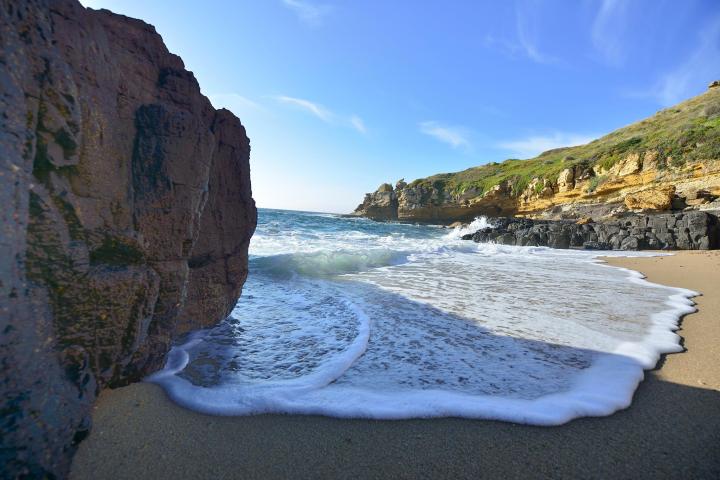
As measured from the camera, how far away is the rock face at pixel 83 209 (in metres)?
1.73

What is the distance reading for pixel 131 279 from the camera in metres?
2.50

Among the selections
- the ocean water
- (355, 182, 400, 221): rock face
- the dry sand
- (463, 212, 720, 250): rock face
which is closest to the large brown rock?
(463, 212, 720, 250): rock face

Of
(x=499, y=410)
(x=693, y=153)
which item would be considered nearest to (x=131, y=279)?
(x=499, y=410)

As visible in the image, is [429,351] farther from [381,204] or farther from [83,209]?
[381,204]

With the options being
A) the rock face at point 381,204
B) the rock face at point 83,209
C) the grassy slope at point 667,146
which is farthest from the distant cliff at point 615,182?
the rock face at point 83,209

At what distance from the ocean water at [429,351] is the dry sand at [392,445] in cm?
16

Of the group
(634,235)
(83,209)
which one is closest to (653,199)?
(634,235)

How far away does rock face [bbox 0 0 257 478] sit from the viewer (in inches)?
68.0

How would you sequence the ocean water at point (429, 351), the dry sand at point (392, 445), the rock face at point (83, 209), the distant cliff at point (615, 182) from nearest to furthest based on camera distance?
the rock face at point (83, 209), the dry sand at point (392, 445), the ocean water at point (429, 351), the distant cliff at point (615, 182)

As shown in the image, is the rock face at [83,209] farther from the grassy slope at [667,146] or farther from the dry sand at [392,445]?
the grassy slope at [667,146]

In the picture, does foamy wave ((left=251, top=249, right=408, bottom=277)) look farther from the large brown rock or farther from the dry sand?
the large brown rock

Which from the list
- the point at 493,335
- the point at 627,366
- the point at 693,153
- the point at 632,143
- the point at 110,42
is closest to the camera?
the point at 110,42

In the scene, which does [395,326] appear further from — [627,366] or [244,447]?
[244,447]

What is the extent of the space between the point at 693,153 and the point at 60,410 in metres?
36.1
